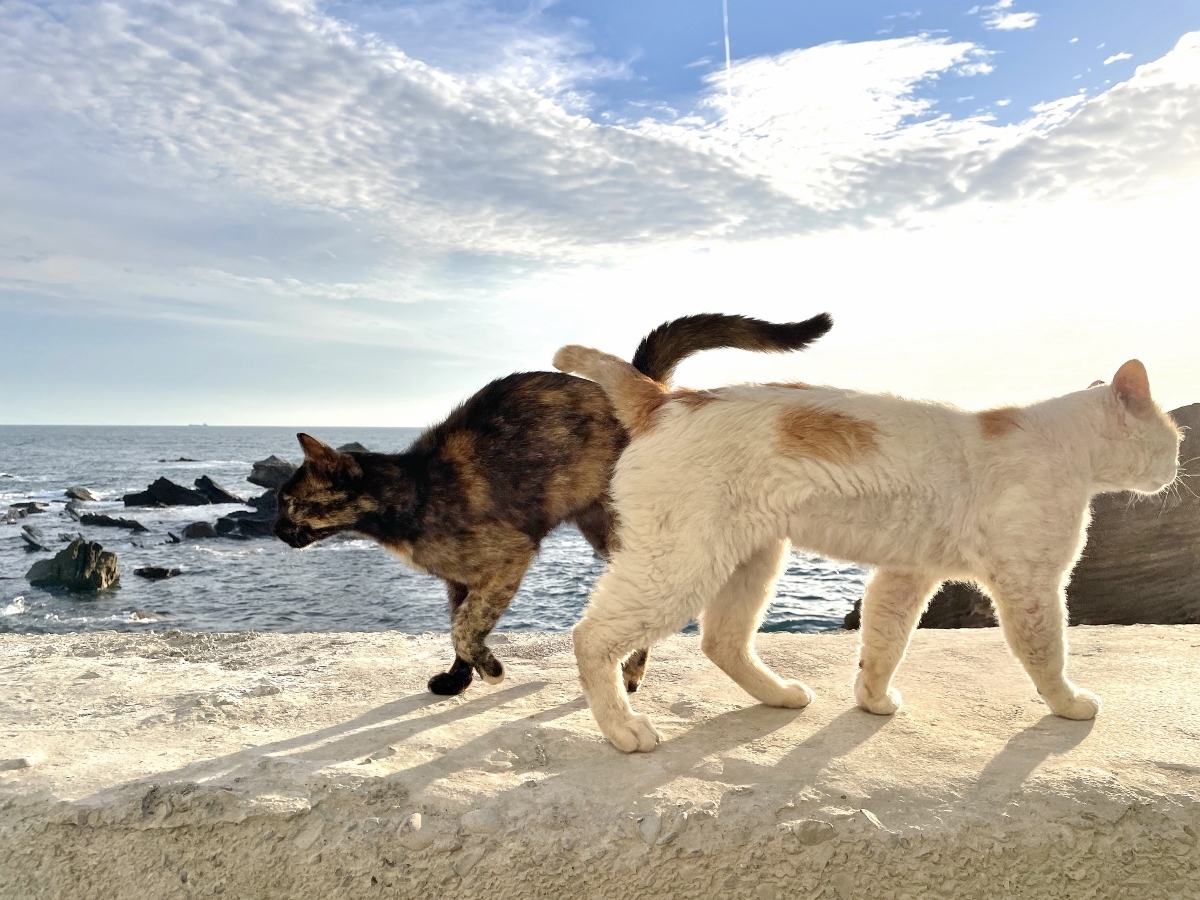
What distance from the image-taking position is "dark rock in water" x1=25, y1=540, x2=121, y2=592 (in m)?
16.4

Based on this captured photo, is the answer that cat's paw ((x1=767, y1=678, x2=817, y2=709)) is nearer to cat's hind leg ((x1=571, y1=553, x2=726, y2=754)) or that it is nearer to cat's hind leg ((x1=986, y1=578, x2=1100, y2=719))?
cat's hind leg ((x1=571, y1=553, x2=726, y2=754))

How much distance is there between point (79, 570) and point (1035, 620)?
18252 mm

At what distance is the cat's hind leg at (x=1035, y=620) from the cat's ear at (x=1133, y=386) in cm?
86

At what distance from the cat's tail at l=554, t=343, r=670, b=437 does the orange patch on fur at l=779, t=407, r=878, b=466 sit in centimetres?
54

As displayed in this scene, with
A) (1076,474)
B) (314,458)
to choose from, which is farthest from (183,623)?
(1076,474)

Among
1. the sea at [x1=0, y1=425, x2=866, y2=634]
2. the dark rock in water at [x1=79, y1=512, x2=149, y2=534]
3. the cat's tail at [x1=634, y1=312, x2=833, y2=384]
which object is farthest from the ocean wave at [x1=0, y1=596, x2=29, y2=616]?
the cat's tail at [x1=634, y1=312, x2=833, y2=384]

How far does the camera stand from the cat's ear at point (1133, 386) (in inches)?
133

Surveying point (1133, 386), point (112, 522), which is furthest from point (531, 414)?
point (112, 522)

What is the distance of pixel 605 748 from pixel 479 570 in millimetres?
1020

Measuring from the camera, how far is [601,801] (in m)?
2.75

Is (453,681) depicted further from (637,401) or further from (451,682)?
(637,401)

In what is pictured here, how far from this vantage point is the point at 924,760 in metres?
3.11

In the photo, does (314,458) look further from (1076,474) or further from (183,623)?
(183,623)

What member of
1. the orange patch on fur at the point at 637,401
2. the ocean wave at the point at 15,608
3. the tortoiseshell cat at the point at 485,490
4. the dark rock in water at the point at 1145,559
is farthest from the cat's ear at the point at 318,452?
the ocean wave at the point at 15,608
